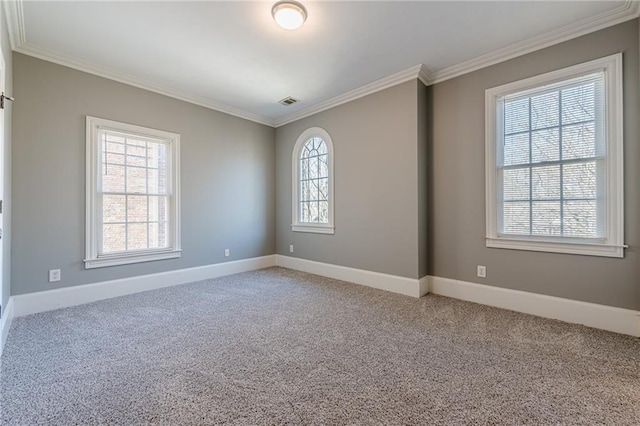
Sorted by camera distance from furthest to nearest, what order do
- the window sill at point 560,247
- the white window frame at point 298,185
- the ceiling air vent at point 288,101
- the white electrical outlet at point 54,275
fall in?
the white window frame at point 298,185, the ceiling air vent at point 288,101, the white electrical outlet at point 54,275, the window sill at point 560,247

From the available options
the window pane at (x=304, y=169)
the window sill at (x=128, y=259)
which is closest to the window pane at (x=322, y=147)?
the window pane at (x=304, y=169)

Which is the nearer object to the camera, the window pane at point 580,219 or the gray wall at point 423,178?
the window pane at point 580,219

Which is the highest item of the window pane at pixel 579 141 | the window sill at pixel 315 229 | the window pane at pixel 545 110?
the window pane at pixel 545 110

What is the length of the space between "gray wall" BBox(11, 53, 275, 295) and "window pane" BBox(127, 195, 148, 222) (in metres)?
0.47

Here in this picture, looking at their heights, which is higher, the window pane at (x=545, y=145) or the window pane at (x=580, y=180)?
the window pane at (x=545, y=145)

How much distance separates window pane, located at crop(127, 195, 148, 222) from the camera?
362cm

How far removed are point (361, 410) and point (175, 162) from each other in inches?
149

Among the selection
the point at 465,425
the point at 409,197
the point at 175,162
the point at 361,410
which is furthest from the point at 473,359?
the point at 175,162

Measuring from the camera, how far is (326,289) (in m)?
3.76

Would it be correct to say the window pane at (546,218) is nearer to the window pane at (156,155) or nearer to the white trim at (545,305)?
the white trim at (545,305)

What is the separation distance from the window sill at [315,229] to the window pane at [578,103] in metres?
3.00

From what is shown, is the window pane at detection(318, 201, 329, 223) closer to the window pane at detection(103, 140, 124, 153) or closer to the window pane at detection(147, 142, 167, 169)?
the window pane at detection(147, 142, 167, 169)

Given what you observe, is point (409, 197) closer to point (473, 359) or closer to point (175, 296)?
point (473, 359)

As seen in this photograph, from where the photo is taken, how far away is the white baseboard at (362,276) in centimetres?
347
